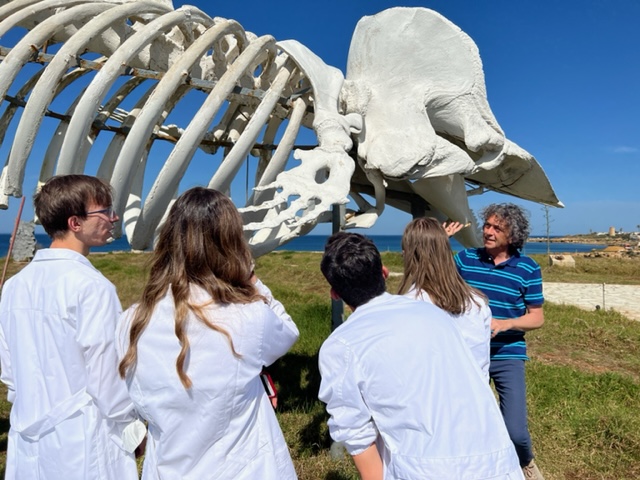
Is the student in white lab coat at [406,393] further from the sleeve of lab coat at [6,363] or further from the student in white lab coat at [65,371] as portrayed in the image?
the sleeve of lab coat at [6,363]

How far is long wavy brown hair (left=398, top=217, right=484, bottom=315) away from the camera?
2.11 meters

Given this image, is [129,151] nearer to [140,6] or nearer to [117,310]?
[140,6]

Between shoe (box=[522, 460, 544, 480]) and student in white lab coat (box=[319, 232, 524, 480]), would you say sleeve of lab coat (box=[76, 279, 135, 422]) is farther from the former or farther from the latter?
shoe (box=[522, 460, 544, 480])

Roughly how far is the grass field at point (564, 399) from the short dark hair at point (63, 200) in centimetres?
34

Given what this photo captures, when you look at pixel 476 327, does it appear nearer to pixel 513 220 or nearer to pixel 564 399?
pixel 513 220

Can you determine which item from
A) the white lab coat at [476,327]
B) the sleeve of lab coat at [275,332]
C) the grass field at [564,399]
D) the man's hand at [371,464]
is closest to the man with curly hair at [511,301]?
the white lab coat at [476,327]

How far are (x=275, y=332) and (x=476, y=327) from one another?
1001 millimetres

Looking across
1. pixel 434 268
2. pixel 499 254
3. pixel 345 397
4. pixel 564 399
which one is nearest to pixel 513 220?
pixel 499 254

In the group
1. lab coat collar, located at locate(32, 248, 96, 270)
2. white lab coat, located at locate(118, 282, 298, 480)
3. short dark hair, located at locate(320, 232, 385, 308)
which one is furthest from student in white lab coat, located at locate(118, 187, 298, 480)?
lab coat collar, located at locate(32, 248, 96, 270)

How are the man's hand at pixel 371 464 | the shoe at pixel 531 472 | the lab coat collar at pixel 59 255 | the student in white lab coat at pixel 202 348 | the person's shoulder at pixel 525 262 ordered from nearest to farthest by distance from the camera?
1. the student in white lab coat at pixel 202 348
2. the man's hand at pixel 371 464
3. the lab coat collar at pixel 59 255
4. the person's shoulder at pixel 525 262
5. the shoe at pixel 531 472

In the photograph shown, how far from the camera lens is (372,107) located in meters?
3.83

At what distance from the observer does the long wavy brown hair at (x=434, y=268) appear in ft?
6.93

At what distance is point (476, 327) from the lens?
2129 mm

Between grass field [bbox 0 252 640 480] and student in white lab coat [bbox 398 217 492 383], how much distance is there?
1.13 m
